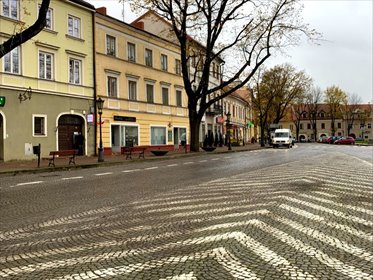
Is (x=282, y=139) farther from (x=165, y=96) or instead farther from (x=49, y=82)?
(x=49, y=82)

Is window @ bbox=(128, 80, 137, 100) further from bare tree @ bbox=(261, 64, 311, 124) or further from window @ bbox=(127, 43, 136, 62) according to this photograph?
bare tree @ bbox=(261, 64, 311, 124)

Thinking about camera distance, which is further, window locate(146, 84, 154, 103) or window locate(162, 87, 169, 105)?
window locate(162, 87, 169, 105)

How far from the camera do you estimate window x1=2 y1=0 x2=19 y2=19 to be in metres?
22.8

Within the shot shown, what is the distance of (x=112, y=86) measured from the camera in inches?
1250

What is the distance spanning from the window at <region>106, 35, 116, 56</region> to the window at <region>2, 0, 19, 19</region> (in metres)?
8.60

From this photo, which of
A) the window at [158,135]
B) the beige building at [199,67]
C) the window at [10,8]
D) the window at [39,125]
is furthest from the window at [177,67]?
the window at [10,8]

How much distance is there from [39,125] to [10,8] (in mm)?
7054

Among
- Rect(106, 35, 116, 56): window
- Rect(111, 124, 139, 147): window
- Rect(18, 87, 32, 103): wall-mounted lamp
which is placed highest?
Rect(106, 35, 116, 56): window

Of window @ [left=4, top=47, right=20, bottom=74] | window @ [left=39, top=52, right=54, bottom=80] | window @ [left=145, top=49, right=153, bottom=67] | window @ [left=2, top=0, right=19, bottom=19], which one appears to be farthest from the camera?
window @ [left=145, top=49, right=153, bottom=67]

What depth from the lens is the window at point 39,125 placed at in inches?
965

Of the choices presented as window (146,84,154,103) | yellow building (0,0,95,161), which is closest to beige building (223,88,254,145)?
window (146,84,154,103)

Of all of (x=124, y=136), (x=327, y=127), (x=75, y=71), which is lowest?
(x=124, y=136)

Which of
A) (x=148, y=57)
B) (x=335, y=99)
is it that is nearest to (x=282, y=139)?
(x=148, y=57)

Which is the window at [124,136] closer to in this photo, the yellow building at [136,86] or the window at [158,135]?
the yellow building at [136,86]
